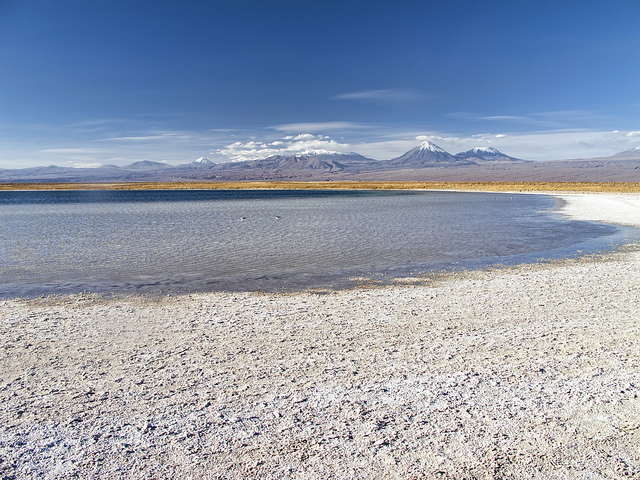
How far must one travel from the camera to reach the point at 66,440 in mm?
4422

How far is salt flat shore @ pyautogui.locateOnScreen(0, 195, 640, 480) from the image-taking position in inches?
163

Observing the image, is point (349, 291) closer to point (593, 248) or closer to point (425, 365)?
point (425, 365)

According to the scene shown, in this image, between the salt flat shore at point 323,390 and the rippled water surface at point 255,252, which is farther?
the rippled water surface at point 255,252

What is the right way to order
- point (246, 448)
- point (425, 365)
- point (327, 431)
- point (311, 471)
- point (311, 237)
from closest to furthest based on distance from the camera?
point (311, 471) < point (246, 448) < point (327, 431) < point (425, 365) < point (311, 237)

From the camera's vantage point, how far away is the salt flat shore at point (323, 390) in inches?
163

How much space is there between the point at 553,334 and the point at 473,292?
10.0 feet

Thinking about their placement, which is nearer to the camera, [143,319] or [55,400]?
[55,400]

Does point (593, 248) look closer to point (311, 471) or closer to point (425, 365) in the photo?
point (425, 365)

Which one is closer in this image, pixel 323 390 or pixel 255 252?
pixel 323 390

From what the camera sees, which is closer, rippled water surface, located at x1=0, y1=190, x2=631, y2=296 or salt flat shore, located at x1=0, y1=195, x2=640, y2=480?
salt flat shore, located at x1=0, y1=195, x2=640, y2=480

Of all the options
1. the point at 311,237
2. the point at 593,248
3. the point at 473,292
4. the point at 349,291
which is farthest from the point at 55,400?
the point at 593,248

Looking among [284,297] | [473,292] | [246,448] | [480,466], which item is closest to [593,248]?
[473,292]

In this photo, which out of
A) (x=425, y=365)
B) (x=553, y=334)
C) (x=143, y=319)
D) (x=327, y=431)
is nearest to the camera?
(x=327, y=431)

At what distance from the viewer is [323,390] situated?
543 centimetres
